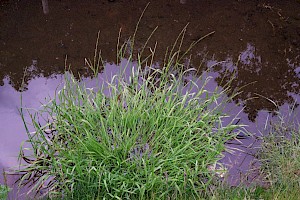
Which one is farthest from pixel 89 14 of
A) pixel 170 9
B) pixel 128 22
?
pixel 170 9

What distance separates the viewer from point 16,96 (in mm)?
4590

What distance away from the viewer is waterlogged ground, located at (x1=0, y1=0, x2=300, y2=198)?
4.55 m

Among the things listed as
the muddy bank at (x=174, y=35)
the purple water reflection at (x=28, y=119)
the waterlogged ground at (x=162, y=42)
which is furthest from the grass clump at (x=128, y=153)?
the muddy bank at (x=174, y=35)

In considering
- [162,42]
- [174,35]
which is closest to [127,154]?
[162,42]

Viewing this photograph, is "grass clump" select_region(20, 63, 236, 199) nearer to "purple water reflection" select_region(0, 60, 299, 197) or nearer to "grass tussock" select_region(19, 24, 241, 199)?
"grass tussock" select_region(19, 24, 241, 199)

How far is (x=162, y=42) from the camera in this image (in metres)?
5.52

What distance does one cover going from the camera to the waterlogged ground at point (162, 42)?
14.9 feet

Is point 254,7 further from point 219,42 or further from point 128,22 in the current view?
point 128,22

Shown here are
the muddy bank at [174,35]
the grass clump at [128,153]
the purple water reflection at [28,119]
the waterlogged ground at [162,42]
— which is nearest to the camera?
the grass clump at [128,153]

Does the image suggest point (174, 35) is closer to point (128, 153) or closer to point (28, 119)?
point (28, 119)

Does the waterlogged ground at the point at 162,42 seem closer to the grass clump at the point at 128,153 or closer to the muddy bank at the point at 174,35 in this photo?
the muddy bank at the point at 174,35

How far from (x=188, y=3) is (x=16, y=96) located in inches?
119

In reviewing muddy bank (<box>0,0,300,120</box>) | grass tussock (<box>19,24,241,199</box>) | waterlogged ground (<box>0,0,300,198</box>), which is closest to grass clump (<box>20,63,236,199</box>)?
grass tussock (<box>19,24,241,199</box>)

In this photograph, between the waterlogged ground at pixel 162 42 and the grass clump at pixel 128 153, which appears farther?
the waterlogged ground at pixel 162 42
